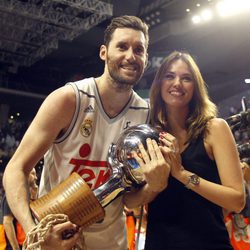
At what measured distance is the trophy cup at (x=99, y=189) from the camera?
3.80ft

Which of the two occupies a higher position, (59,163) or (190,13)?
(190,13)

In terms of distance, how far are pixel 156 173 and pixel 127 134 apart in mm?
205

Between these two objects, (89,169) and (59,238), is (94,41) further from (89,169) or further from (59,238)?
(59,238)

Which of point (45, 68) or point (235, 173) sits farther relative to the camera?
point (45, 68)

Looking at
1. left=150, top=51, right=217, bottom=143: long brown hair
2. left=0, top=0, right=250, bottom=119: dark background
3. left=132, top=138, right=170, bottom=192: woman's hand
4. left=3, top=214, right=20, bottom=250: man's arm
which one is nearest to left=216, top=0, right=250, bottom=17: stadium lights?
left=0, top=0, right=250, bottom=119: dark background

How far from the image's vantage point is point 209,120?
1613 mm

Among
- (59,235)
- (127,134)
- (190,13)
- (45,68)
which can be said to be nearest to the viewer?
(59,235)

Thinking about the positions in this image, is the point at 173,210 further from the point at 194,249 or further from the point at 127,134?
the point at 127,134

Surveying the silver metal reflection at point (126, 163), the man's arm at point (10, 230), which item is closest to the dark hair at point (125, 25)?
the silver metal reflection at point (126, 163)

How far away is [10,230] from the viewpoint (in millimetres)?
3473

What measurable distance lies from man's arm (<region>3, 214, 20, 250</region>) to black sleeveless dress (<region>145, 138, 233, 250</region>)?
2.18 m

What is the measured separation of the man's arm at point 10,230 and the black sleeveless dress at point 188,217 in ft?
7.14

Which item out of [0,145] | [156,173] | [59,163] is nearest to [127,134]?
[156,173]

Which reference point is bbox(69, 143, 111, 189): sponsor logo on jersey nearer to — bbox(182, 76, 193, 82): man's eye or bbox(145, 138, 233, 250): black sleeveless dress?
bbox(145, 138, 233, 250): black sleeveless dress
